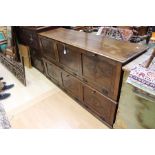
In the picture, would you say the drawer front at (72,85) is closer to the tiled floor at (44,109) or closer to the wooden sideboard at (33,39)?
the tiled floor at (44,109)

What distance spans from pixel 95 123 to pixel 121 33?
1235mm

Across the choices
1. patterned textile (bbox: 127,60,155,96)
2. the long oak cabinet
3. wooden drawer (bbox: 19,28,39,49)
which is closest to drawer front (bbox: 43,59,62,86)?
the long oak cabinet

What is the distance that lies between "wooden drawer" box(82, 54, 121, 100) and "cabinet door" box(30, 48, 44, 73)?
1.33 metres

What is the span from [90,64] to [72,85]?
0.61m

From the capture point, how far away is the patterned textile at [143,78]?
3.61 feet

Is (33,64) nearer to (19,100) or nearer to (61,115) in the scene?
(19,100)

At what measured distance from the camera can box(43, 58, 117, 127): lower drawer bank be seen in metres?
1.70

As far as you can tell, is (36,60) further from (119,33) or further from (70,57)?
(119,33)

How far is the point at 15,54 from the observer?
10.4 ft

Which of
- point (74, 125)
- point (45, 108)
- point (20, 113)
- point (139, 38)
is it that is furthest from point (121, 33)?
→ point (20, 113)

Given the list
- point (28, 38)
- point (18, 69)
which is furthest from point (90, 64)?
point (28, 38)

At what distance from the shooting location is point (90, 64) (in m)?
1.63

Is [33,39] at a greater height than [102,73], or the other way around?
[33,39]

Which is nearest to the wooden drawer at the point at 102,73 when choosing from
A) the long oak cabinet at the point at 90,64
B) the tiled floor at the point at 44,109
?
the long oak cabinet at the point at 90,64
